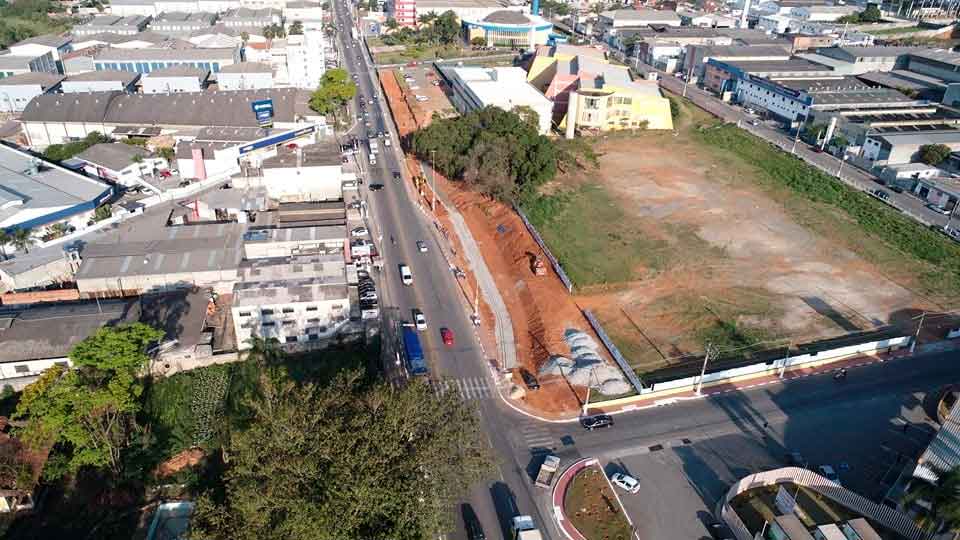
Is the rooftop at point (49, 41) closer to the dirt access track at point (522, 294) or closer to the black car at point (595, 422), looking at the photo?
the dirt access track at point (522, 294)

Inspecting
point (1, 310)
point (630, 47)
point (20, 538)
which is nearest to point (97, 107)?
point (1, 310)

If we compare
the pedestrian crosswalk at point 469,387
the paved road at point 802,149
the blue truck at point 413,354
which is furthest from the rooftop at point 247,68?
the pedestrian crosswalk at point 469,387

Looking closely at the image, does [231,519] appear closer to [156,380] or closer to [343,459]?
[343,459]

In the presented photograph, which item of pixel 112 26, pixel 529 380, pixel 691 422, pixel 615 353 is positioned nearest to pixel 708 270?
pixel 615 353

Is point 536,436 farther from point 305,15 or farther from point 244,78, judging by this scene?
point 305,15

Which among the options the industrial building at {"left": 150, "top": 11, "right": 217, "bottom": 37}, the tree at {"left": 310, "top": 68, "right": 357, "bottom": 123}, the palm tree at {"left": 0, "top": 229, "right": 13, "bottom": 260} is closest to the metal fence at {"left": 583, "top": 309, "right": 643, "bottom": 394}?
the palm tree at {"left": 0, "top": 229, "right": 13, "bottom": 260}

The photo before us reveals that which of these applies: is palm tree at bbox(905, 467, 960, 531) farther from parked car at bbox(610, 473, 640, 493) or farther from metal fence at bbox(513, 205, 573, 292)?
metal fence at bbox(513, 205, 573, 292)
